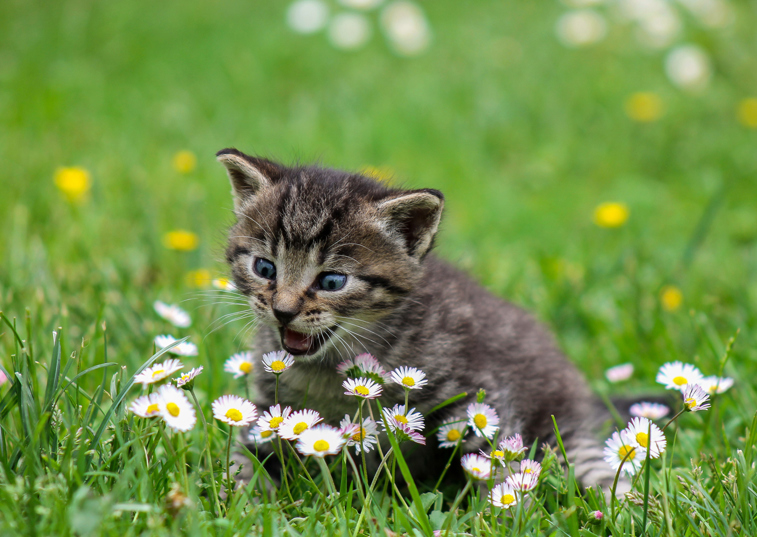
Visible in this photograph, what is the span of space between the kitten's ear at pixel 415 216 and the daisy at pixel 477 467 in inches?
39.7

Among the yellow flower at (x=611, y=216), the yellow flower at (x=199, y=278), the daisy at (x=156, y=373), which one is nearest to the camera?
the daisy at (x=156, y=373)

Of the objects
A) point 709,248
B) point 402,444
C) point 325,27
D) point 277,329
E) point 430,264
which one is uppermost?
point 325,27

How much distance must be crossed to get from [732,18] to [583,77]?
2.63 m

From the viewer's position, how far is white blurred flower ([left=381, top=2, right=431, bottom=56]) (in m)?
9.00

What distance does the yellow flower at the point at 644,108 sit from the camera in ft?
24.8

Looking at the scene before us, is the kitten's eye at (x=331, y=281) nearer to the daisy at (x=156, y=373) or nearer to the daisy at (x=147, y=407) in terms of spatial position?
the daisy at (x=156, y=373)

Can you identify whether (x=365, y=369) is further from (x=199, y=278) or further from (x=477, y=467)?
(x=199, y=278)

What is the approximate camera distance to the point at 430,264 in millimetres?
3557

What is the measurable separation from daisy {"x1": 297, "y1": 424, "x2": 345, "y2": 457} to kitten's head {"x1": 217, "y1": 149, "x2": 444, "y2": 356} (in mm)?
567

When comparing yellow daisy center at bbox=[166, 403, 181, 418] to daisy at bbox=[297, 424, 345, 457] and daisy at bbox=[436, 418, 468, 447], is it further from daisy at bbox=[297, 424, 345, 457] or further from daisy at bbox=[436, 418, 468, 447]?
daisy at bbox=[436, 418, 468, 447]

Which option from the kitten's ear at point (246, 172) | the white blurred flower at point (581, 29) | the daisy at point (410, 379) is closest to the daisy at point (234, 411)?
the daisy at point (410, 379)

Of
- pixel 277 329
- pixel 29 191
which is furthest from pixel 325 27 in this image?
pixel 277 329

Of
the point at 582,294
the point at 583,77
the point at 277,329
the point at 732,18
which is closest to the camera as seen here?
the point at 277,329

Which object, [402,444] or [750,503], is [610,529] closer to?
[750,503]
